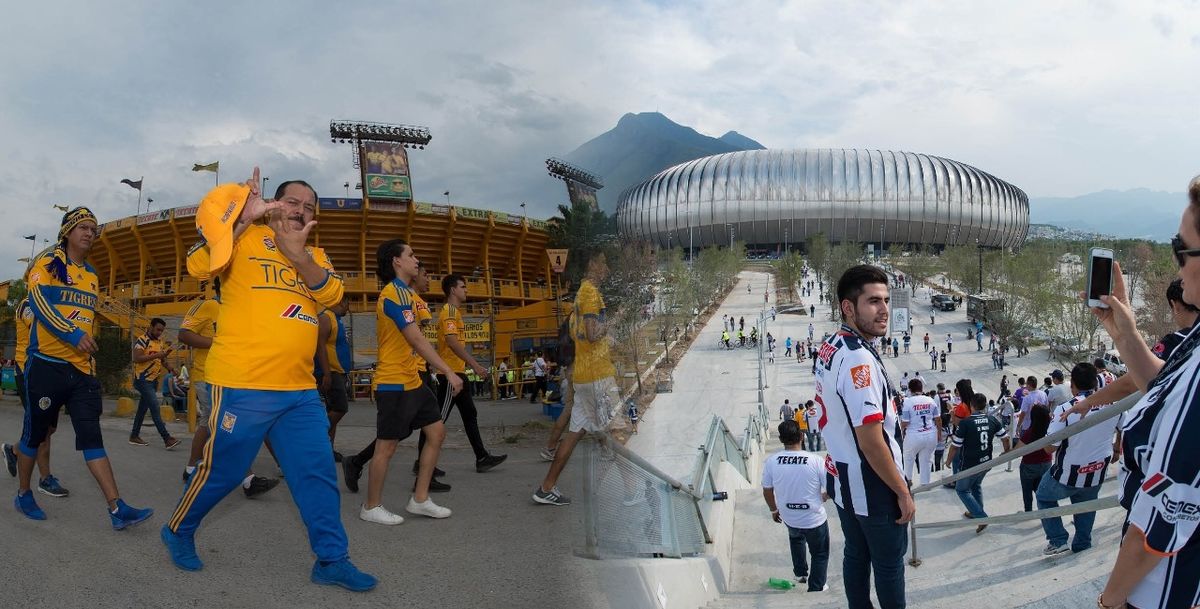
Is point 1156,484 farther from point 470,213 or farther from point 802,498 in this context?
point 470,213

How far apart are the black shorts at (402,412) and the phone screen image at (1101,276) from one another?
3260 mm

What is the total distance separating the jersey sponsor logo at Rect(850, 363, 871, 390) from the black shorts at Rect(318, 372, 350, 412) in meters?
3.93

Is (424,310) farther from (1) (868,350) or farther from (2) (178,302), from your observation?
(2) (178,302)

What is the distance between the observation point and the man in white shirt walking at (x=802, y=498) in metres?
4.62

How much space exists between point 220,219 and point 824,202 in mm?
97042

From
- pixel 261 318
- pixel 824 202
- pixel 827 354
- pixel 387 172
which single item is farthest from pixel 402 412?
pixel 824 202

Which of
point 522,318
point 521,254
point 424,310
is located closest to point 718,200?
point 521,254

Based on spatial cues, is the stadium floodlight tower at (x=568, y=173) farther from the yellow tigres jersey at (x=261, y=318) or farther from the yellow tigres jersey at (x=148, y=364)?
the yellow tigres jersey at (x=261, y=318)

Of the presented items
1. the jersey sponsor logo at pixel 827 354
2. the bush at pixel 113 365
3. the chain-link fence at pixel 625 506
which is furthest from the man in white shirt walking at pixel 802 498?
the bush at pixel 113 365

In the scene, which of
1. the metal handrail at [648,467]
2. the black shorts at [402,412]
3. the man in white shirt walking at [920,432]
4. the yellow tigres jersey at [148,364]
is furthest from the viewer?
the man in white shirt walking at [920,432]

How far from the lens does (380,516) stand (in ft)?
12.7

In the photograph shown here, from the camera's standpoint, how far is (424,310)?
4566 millimetres

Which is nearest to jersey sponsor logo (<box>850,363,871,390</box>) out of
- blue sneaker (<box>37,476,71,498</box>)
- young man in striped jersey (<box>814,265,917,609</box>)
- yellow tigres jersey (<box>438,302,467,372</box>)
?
young man in striped jersey (<box>814,265,917,609</box>)

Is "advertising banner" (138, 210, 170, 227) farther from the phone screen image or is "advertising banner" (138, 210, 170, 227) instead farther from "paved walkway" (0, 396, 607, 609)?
the phone screen image
